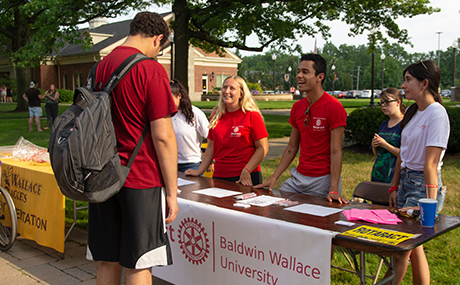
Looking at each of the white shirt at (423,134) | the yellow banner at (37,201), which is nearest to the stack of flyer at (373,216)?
the white shirt at (423,134)

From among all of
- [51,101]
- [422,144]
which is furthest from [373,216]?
[51,101]

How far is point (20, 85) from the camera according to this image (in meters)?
25.8

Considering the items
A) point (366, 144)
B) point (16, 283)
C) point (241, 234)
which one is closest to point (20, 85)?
point (366, 144)

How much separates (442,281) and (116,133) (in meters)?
3.32

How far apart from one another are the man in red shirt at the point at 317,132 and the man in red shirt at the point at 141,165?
1527 mm

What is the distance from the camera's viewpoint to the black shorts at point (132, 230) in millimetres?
2428

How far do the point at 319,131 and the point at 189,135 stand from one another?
81.2 inches

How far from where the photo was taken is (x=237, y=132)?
4387 mm

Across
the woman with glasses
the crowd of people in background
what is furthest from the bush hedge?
the crowd of people in background

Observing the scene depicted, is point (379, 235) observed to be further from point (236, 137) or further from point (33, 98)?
point (33, 98)

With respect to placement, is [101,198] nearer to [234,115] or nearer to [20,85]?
[234,115]

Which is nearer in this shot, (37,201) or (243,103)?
(243,103)

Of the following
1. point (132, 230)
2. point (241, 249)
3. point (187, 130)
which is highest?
point (187, 130)

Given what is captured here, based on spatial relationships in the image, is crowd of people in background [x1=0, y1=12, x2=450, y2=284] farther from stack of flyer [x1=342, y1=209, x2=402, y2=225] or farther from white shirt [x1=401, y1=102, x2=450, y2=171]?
stack of flyer [x1=342, y1=209, x2=402, y2=225]
